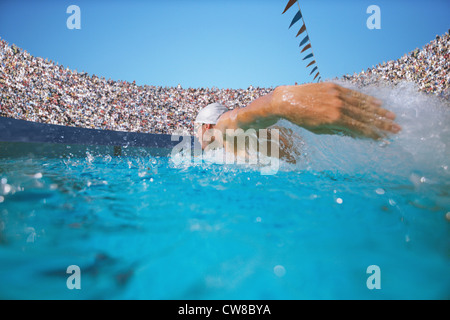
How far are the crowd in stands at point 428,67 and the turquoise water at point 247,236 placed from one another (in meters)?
9.84

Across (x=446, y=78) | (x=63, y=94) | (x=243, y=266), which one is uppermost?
(x=63, y=94)

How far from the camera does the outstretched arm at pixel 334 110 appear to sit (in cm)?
164

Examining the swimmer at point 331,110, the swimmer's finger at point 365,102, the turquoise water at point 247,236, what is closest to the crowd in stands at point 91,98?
the turquoise water at point 247,236

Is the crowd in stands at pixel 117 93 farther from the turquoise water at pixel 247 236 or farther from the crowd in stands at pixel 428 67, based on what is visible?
the turquoise water at pixel 247 236

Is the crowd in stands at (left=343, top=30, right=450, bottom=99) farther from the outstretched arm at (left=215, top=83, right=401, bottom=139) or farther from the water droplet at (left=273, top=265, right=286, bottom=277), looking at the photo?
the water droplet at (left=273, top=265, right=286, bottom=277)

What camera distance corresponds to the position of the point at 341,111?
64.6 inches

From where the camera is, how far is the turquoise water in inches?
30.6

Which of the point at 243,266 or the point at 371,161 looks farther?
the point at 371,161

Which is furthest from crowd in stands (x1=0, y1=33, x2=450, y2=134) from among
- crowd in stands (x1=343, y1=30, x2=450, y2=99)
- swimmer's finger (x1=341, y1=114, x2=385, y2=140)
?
swimmer's finger (x1=341, y1=114, x2=385, y2=140)

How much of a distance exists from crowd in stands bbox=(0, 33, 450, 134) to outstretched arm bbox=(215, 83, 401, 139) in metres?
7.70

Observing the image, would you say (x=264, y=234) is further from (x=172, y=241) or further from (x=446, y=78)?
(x=446, y=78)
